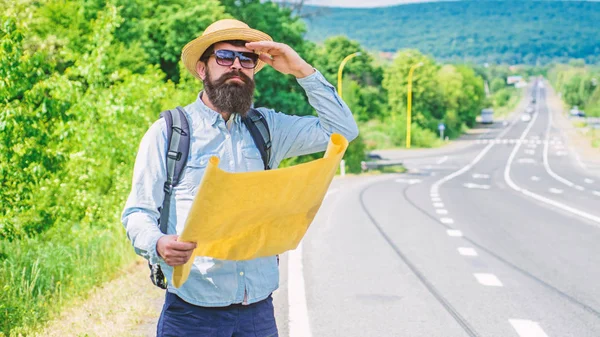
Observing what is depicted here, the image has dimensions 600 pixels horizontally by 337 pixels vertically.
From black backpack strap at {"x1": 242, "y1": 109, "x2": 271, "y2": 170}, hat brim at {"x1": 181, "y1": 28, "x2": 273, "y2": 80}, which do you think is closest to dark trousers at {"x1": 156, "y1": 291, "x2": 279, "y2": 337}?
black backpack strap at {"x1": 242, "y1": 109, "x2": 271, "y2": 170}

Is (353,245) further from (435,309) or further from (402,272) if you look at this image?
(435,309)

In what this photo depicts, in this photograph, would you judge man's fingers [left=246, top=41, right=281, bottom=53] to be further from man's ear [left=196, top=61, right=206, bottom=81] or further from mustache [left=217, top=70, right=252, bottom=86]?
man's ear [left=196, top=61, right=206, bottom=81]

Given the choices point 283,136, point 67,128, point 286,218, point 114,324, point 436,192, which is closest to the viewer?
point 286,218

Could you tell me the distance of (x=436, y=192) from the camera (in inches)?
983

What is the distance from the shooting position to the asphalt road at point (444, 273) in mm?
6266

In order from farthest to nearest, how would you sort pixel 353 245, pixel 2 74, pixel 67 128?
pixel 353 245 < pixel 67 128 < pixel 2 74

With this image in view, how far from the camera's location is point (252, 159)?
3150mm

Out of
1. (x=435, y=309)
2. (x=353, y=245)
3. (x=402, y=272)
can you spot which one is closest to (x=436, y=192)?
(x=353, y=245)

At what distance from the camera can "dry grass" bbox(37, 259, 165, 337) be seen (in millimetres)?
5539

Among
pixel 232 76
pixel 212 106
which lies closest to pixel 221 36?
pixel 232 76

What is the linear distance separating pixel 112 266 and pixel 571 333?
15.8 feet

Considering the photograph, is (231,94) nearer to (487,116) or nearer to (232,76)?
(232,76)

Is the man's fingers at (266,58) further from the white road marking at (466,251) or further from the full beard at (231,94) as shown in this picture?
the white road marking at (466,251)

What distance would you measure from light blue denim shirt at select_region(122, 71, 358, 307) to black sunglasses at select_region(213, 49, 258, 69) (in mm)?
193
